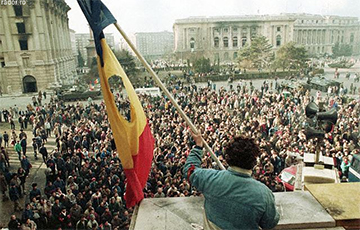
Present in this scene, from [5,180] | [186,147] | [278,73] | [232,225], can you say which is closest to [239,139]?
[232,225]

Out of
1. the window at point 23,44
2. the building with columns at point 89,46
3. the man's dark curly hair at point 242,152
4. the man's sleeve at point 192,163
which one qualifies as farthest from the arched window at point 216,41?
the man's dark curly hair at point 242,152

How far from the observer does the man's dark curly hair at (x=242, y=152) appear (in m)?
1.87

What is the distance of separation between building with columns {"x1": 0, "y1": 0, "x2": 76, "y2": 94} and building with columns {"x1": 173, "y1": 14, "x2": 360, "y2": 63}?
38.1m

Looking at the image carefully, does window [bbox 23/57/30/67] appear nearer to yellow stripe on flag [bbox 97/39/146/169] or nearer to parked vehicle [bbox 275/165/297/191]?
parked vehicle [bbox 275/165/297/191]

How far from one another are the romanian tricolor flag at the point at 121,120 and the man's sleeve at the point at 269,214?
1.51 m

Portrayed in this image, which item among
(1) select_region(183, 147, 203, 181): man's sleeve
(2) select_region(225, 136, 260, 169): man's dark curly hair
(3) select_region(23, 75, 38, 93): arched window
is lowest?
(3) select_region(23, 75, 38, 93): arched window

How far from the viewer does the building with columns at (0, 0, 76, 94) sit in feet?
96.7

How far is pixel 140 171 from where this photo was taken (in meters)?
3.44

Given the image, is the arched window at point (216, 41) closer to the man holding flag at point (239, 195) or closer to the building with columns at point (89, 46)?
the building with columns at point (89, 46)

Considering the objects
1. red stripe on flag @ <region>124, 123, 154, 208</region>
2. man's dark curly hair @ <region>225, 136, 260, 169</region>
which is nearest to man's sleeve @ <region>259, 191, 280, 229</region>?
man's dark curly hair @ <region>225, 136, 260, 169</region>

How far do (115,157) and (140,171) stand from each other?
7.20 metres

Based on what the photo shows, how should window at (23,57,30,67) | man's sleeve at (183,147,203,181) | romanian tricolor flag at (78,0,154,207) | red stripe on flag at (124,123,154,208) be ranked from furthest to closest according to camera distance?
window at (23,57,30,67) < romanian tricolor flag at (78,0,154,207) < red stripe on flag at (124,123,154,208) < man's sleeve at (183,147,203,181)

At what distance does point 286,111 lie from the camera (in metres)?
17.1

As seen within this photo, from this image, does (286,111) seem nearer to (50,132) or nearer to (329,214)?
(50,132)
